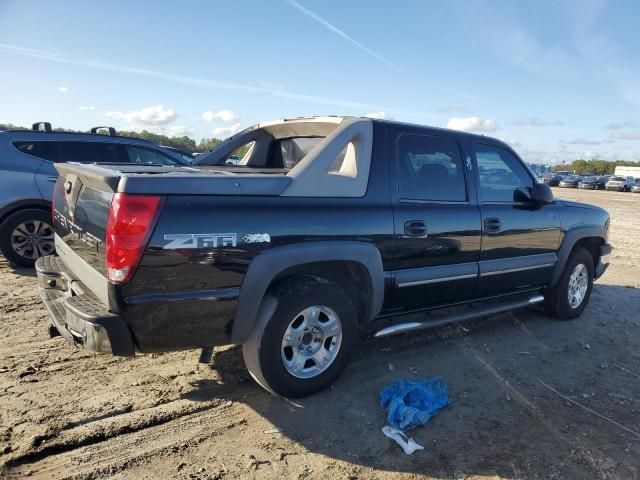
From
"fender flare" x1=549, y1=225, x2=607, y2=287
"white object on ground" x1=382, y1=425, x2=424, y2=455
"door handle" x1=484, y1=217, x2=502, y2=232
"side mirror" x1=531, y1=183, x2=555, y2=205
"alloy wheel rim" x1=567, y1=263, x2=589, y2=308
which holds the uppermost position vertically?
"side mirror" x1=531, y1=183, x2=555, y2=205

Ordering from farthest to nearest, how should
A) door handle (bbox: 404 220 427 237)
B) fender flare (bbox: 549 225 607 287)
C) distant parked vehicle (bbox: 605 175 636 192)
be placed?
distant parked vehicle (bbox: 605 175 636 192) < fender flare (bbox: 549 225 607 287) < door handle (bbox: 404 220 427 237)

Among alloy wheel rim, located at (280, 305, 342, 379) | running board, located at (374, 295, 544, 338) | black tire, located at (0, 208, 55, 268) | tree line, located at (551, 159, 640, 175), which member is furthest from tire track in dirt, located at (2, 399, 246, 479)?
tree line, located at (551, 159, 640, 175)

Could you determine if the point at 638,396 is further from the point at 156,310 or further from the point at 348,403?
the point at 156,310

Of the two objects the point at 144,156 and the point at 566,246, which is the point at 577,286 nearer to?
the point at 566,246

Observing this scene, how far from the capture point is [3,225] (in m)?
5.91

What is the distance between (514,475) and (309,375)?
1.37 metres

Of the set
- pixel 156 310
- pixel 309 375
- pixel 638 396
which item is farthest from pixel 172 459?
pixel 638 396

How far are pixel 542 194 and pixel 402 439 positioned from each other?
9.27 feet

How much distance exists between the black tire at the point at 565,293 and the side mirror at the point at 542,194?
0.97 m

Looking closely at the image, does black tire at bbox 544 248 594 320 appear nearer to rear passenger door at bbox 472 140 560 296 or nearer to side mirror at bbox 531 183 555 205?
rear passenger door at bbox 472 140 560 296

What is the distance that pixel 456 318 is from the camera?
12.9 feet

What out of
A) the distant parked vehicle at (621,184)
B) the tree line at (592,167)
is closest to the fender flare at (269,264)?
the distant parked vehicle at (621,184)

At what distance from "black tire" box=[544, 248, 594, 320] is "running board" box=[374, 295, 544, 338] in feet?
1.23

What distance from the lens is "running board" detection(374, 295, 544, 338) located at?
3.52 m
